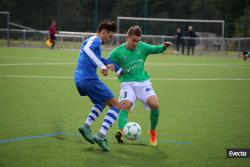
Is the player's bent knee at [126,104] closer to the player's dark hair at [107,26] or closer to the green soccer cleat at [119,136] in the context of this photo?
the green soccer cleat at [119,136]

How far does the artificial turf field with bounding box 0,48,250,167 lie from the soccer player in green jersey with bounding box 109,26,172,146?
542mm

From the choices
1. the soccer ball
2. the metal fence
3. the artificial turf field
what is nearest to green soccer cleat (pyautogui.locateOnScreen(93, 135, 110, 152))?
the artificial turf field

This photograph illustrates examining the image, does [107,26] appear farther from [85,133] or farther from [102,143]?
[102,143]

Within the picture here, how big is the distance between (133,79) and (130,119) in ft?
7.14

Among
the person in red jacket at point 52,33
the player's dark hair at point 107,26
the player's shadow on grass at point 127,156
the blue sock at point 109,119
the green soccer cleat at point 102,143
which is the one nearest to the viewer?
the player's shadow on grass at point 127,156

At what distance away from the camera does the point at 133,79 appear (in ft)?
28.7

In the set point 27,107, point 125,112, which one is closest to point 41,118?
point 27,107

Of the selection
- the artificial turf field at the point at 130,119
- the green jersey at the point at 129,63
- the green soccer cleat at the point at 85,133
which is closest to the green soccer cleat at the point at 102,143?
the artificial turf field at the point at 130,119

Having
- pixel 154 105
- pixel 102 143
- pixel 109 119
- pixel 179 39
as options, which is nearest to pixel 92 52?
pixel 109 119

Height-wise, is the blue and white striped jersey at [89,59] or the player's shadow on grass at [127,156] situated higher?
the blue and white striped jersey at [89,59]

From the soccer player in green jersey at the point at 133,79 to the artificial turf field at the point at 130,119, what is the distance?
1.78 feet

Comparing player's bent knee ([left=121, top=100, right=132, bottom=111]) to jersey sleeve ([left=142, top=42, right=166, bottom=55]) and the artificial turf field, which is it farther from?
jersey sleeve ([left=142, top=42, right=166, bottom=55])

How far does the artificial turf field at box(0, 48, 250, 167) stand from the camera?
7.39 m

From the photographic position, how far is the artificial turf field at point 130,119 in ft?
24.2
